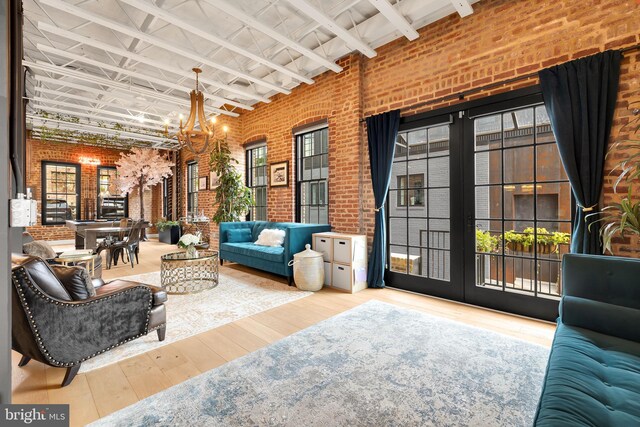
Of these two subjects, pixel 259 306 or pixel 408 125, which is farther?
pixel 408 125

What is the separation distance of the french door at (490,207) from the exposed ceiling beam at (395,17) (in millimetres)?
1038

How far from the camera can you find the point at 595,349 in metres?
1.60

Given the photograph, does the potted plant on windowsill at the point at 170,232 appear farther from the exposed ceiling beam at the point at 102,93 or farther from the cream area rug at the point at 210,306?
the cream area rug at the point at 210,306

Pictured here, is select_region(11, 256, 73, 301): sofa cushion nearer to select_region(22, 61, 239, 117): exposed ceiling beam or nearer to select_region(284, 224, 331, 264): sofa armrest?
select_region(284, 224, 331, 264): sofa armrest

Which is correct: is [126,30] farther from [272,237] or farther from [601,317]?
[601,317]

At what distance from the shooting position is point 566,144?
2.69m

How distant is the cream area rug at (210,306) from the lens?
243 centimetres

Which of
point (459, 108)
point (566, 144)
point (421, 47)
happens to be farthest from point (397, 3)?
point (566, 144)

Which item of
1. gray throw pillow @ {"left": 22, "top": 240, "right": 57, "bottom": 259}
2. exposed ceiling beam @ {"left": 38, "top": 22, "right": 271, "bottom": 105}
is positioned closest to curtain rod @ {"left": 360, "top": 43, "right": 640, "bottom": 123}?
exposed ceiling beam @ {"left": 38, "top": 22, "right": 271, "bottom": 105}

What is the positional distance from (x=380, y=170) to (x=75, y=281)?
136 inches

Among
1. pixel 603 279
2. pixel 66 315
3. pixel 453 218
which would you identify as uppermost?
pixel 453 218

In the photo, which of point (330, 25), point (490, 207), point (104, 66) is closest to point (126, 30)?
point (104, 66)

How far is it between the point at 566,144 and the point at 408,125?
5.72 ft

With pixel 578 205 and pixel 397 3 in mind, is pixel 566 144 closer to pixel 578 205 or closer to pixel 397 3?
pixel 578 205
